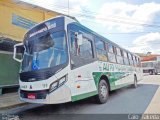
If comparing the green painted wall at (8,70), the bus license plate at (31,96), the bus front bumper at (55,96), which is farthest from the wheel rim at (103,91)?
the green painted wall at (8,70)

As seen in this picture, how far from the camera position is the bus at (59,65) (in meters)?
6.19

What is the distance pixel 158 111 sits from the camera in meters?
6.86

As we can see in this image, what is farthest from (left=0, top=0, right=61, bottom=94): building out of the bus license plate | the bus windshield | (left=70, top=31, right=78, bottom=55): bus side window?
(left=70, top=31, right=78, bottom=55): bus side window

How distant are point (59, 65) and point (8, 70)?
682 cm

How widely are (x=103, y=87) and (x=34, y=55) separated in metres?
3.18

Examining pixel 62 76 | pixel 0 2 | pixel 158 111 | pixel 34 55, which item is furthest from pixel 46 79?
pixel 0 2

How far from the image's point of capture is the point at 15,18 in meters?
13.0

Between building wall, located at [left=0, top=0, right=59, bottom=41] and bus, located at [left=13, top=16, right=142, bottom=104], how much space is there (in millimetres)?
5375

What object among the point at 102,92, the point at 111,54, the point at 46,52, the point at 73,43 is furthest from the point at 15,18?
the point at 102,92

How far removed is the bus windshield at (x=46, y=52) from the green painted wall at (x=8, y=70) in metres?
5.08

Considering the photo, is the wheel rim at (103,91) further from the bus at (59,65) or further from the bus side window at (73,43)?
the bus side window at (73,43)

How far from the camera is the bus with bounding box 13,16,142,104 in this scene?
6191mm

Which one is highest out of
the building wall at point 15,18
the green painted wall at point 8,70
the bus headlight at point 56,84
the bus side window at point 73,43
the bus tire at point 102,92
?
the building wall at point 15,18

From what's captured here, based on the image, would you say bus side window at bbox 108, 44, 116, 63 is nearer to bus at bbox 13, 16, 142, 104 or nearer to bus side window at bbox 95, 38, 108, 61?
bus side window at bbox 95, 38, 108, 61
